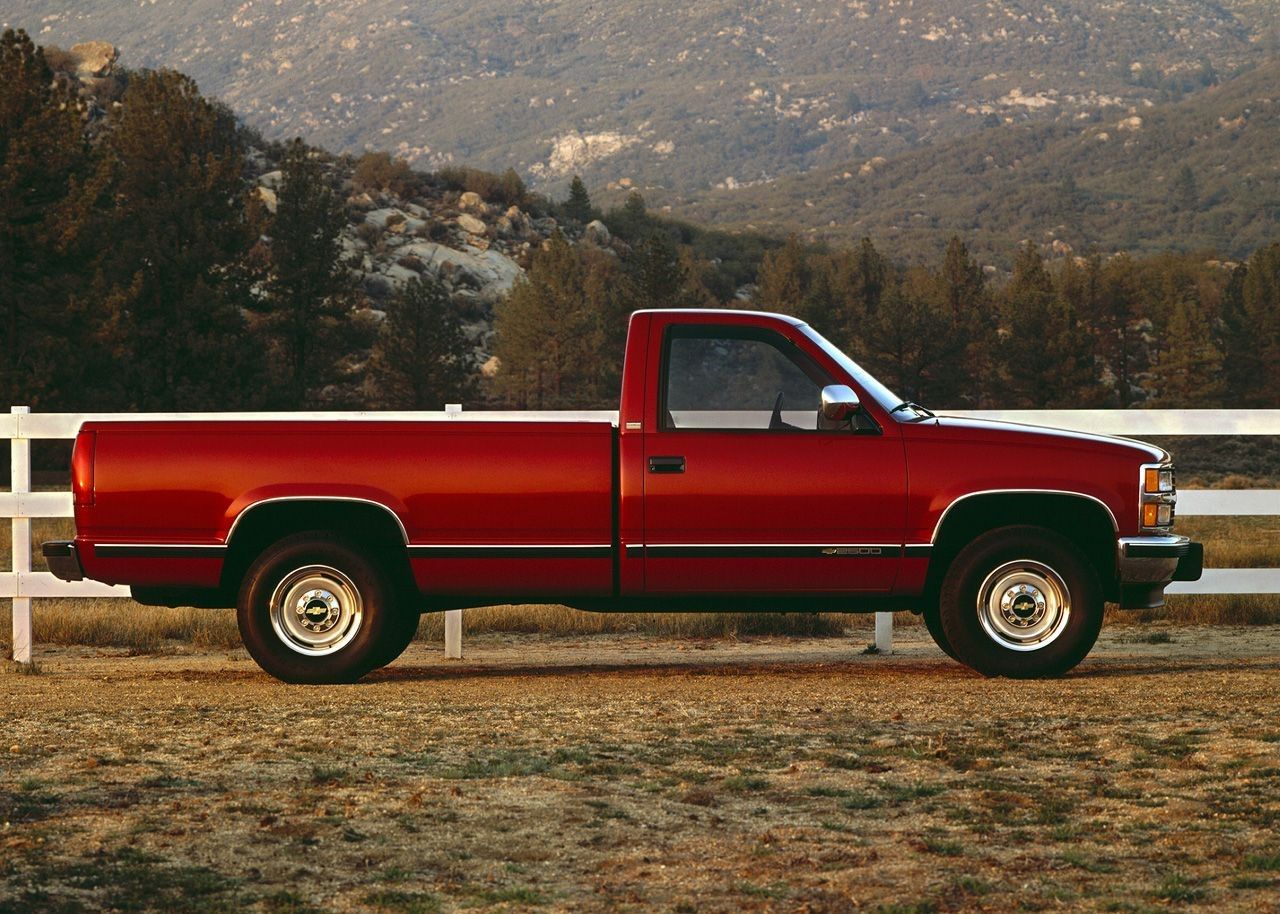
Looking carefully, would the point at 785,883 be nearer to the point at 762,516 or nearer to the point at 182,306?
the point at 762,516

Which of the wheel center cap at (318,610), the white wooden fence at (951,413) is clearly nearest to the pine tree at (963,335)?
the white wooden fence at (951,413)

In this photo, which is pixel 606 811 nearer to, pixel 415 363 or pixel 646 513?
pixel 646 513

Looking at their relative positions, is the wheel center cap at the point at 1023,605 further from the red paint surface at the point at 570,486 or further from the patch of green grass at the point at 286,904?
the patch of green grass at the point at 286,904

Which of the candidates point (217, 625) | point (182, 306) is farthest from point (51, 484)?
point (217, 625)

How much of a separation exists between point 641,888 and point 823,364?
474 centimetres

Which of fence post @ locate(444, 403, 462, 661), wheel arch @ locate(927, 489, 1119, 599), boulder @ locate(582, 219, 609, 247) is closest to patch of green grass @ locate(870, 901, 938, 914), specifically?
wheel arch @ locate(927, 489, 1119, 599)

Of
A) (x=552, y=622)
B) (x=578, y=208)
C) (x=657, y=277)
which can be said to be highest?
(x=578, y=208)

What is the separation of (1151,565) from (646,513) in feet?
8.77

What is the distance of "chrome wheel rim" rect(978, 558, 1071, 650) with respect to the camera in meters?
9.45

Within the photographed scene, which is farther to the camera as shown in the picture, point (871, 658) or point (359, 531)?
point (871, 658)

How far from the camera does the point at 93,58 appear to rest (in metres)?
98.1

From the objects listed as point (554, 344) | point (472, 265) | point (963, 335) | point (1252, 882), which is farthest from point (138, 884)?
point (472, 265)

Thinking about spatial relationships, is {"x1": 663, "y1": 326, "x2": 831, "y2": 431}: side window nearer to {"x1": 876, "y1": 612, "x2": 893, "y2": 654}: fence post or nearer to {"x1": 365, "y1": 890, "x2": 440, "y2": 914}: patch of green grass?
{"x1": 876, "y1": 612, "x2": 893, "y2": 654}: fence post

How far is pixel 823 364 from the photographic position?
31.2 feet
